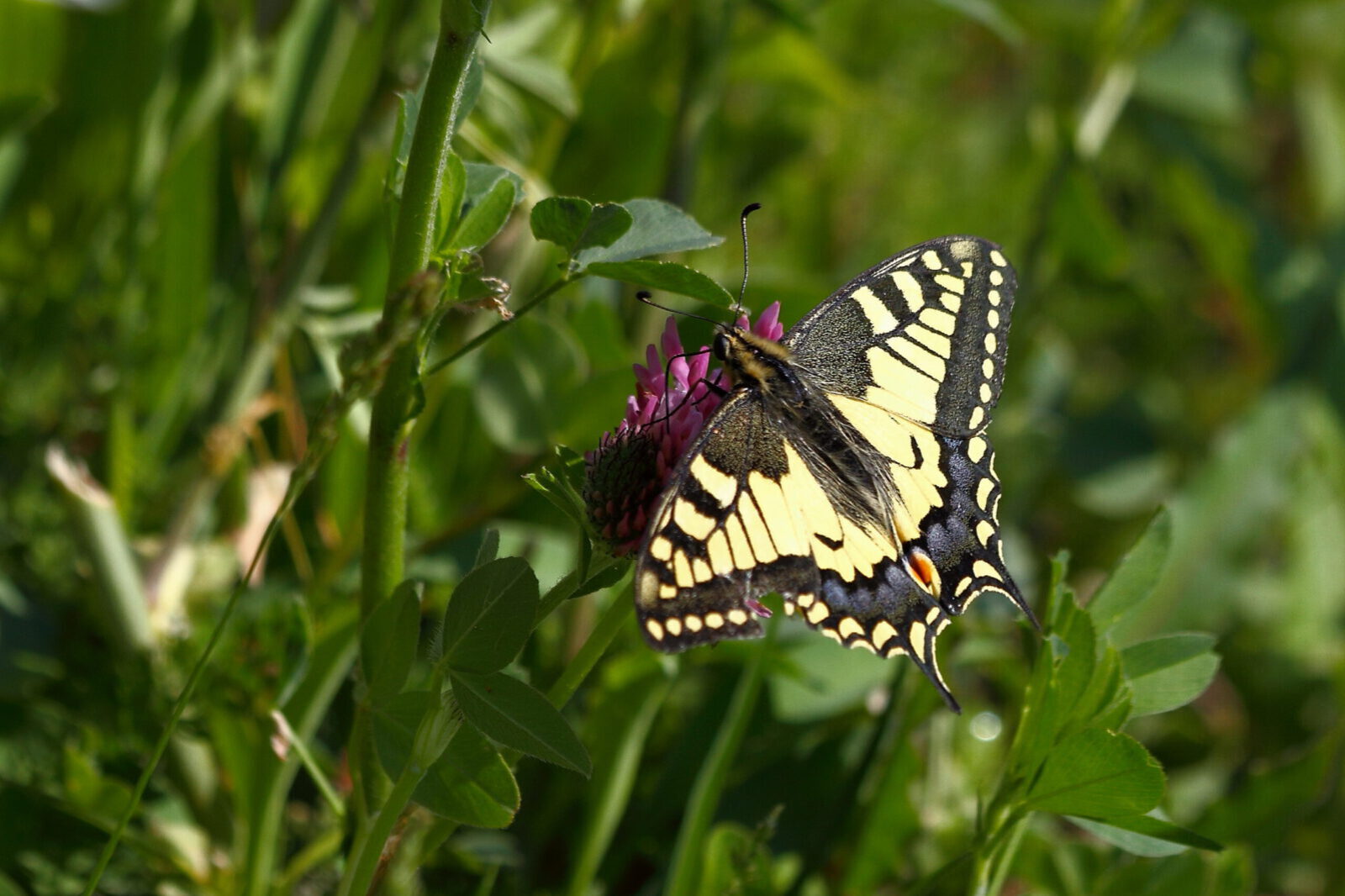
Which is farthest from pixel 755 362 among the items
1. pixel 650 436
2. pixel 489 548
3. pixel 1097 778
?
pixel 1097 778

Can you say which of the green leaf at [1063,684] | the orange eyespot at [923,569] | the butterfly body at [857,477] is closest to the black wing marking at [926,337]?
the butterfly body at [857,477]

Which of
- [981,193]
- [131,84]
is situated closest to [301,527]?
[131,84]

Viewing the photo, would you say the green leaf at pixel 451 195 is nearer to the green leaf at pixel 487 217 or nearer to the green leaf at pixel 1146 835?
the green leaf at pixel 487 217

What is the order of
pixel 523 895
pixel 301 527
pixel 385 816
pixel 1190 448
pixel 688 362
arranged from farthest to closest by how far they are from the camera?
pixel 1190 448 → pixel 301 527 → pixel 523 895 → pixel 688 362 → pixel 385 816

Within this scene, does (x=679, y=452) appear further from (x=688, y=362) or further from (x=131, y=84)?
(x=131, y=84)

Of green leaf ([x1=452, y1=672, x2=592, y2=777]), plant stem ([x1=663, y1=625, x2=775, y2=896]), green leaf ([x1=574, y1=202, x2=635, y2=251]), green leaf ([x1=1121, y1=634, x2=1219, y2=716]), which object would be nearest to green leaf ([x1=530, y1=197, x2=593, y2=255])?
green leaf ([x1=574, y1=202, x2=635, y2=251])

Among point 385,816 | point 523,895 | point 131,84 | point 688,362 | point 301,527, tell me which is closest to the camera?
point 385,816

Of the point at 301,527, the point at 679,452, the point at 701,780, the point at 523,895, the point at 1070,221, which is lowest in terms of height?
the point at 523,895
